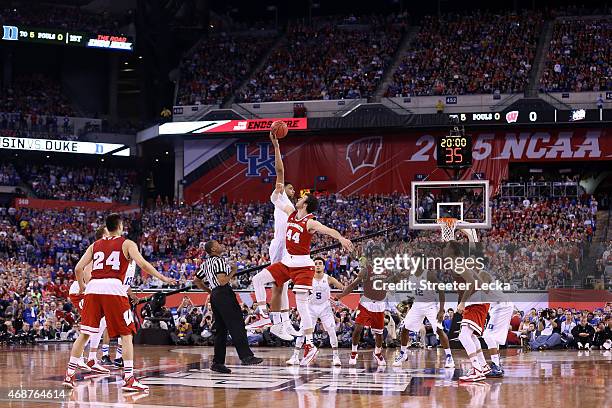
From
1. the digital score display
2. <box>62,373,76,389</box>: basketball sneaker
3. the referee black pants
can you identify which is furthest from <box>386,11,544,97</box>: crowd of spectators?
<box>62,373,76,389</box>: basketball sneaker

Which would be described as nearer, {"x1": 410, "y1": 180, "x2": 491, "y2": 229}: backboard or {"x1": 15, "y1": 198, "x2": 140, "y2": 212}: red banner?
{"x1": 410, "y1": 180, "x2": 491, "y2": 229}: backboard

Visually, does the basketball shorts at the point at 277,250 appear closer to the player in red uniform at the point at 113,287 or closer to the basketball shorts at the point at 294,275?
the basketball shorts at the point at 294,275

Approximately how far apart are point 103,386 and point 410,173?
2887 cm

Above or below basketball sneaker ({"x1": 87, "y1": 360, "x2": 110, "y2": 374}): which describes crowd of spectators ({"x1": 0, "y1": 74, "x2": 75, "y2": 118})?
above

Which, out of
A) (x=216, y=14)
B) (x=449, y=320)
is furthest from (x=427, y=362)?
(x=216, y=14)

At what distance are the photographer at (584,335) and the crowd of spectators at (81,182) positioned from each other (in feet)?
92.6

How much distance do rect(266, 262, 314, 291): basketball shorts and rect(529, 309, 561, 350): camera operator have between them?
33.3 ft

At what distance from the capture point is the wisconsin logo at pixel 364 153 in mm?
40375

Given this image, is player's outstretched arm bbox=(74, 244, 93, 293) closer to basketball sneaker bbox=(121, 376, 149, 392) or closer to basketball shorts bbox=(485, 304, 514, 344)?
basketball sneaker bbox=(121, 376, 149, 392)

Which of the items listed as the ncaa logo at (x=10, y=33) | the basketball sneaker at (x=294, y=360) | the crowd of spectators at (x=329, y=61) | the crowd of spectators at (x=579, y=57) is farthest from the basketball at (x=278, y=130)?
the ncaa logo at (x=10, y=33)

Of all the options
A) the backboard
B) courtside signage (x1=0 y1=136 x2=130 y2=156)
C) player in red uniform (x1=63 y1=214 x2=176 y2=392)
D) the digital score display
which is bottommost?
player in red uniform (x1=63 y1=214 x2=176 y2=392)

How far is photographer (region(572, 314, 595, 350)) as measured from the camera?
2227 cm

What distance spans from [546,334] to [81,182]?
96.2 ft

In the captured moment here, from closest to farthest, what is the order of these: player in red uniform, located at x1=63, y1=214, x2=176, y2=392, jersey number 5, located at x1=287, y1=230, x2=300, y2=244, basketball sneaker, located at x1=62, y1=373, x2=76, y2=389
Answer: player in red uniform, located at x1=63, y1=214, x2=176, y2=392, basketball sneaker, located at x1=62, y1=373, x2=76, y2=389, jersey number 5, located at x1=287, y1=230, x2=300, y2=244
